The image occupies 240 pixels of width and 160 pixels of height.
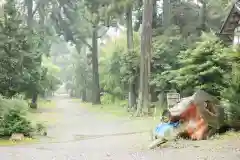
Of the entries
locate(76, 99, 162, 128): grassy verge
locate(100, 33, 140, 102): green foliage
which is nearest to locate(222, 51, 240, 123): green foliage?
locate(76, 99, 162, 128): grassy verge

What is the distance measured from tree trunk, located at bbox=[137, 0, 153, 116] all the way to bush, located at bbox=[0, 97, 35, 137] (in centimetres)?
1150

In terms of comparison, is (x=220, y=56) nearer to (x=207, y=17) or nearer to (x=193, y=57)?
(x=193, y=57)

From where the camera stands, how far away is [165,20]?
109ft

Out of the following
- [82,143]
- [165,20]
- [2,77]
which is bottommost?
[82,143]

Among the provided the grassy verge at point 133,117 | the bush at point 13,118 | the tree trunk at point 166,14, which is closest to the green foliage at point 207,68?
the grassy verge at point 133,117

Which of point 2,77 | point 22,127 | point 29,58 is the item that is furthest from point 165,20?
point 22,127

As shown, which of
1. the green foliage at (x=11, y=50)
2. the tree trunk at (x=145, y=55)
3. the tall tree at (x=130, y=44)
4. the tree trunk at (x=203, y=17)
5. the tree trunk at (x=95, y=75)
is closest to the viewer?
the green foliage at (x=11, y=50)

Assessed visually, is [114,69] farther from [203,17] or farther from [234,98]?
[234,98]

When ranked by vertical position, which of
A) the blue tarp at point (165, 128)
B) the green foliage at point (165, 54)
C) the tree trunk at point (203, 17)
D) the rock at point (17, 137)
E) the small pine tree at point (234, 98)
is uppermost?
the tree trunk at point (203, 17)

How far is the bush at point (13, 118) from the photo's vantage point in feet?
52.7

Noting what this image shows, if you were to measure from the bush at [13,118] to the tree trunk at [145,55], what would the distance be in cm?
1150

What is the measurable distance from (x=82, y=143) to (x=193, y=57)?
6.30 metres

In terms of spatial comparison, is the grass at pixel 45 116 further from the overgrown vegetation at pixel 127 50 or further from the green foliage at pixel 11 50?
the green foliage at pixel 11 50

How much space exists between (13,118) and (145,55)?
12596 millimetres
